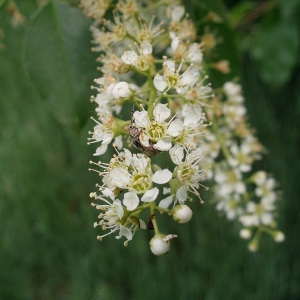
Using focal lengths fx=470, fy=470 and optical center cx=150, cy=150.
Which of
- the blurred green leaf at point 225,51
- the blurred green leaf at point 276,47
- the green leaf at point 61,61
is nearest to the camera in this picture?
the green leaf at point 61,61

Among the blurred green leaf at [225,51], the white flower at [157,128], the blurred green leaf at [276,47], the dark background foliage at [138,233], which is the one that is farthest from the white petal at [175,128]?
the blurred green leaf at [276,47]

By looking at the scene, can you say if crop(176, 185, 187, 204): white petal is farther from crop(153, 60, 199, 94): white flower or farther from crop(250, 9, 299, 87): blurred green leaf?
crop(250, 9, 299, 87): blurred green leaf

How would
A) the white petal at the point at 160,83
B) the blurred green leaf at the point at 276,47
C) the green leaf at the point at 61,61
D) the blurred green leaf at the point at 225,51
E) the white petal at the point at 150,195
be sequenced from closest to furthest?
the white petal at the point at 150,195
the white petal at the point at 160,83
the green leaf at the point at 61,61
the blurred green leaf at the point at 225,51
the blurred green leaf at the point at 276,47

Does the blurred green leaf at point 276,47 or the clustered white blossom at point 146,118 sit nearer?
the clustered white blossom at point 146,118

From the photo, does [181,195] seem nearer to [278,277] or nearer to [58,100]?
[58,100]

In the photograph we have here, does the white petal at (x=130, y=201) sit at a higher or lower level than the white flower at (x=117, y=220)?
higher

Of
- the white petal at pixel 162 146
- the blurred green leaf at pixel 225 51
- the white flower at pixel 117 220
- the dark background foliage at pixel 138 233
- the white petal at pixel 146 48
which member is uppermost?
the white petal at pixel 146 48

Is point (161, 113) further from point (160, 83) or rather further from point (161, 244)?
point (161, 244)

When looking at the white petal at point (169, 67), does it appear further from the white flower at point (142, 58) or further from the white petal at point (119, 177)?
the white petal at point (119, 177)

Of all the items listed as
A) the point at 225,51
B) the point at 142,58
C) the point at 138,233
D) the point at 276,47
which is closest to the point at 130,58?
the point at 142,58
